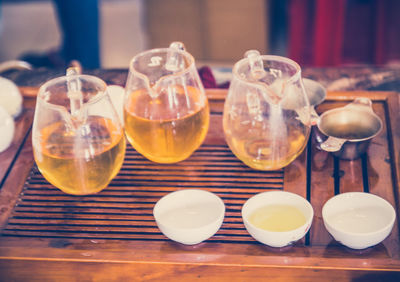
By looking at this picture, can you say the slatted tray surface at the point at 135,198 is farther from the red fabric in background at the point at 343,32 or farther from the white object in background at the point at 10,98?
the red fabric in background at the point at 343,32

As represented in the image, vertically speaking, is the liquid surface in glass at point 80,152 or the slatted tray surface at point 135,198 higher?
the liquid surface in glass at point 80,152

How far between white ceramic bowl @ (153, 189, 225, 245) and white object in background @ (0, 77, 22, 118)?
1.93ft

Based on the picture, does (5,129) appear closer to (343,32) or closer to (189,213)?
(189,213)

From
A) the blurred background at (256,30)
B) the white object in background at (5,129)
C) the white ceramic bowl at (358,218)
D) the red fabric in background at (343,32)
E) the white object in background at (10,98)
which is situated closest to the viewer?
the white ceramic bowl at (358,218)

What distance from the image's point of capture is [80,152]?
45.2 inches

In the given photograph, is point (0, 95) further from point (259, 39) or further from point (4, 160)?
point (259, 39)

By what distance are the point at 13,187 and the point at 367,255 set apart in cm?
82

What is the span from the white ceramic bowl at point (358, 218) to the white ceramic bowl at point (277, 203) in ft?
0.14

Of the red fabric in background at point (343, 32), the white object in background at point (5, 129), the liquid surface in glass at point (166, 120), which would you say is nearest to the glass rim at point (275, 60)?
the liquid surface in glass at point (166, 120)

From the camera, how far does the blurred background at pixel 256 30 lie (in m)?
3.12

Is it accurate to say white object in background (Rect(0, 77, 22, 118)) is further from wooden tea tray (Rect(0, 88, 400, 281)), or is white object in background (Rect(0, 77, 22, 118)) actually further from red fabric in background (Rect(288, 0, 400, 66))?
red fabric in background (Rect(288, 0, 400, 66))

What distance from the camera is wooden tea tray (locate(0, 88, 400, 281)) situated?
3.52 ft

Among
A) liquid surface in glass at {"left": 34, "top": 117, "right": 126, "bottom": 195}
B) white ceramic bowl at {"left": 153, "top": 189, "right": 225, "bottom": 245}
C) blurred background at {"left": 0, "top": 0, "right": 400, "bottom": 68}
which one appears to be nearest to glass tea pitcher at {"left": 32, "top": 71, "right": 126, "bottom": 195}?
liquid surface in glass at {"left": 34, "top": 117, "right": 126, "bottom": 195}

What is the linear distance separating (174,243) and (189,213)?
9cm
